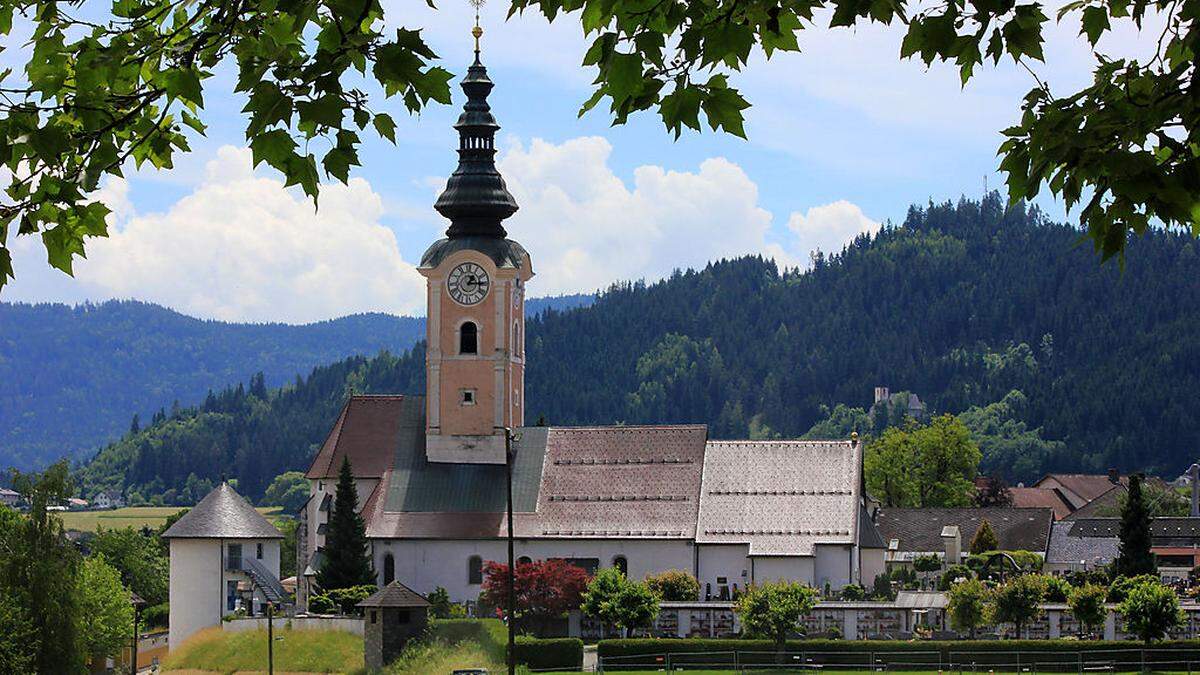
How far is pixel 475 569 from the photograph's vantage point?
73812 millimetres

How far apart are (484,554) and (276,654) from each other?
12611 mm

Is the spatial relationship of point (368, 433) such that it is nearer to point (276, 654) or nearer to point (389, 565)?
point (389, 565)

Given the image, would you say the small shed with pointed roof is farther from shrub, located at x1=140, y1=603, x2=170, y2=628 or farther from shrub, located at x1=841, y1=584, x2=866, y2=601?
shrub, located at x1=140, y1=603, x2=170, y2=628

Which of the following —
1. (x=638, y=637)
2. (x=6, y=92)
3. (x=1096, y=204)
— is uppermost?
(x=6, y=92)

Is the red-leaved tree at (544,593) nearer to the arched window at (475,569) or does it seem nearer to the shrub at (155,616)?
the arched window at (475,569)

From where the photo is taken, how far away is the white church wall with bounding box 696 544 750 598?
71688 millimetres

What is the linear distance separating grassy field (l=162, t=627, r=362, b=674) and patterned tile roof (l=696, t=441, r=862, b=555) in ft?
52.3

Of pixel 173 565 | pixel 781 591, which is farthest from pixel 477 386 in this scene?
pixel 781 591

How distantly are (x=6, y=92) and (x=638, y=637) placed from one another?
56.9 m

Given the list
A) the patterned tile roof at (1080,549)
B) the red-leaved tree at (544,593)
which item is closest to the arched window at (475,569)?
the red-leaved tree at (544,593)

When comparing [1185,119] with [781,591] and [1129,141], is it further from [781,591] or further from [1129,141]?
[781,591]

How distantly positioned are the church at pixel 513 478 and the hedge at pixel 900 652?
33.0 ft

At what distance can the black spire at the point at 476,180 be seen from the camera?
256 ft

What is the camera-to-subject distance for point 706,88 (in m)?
8.83
